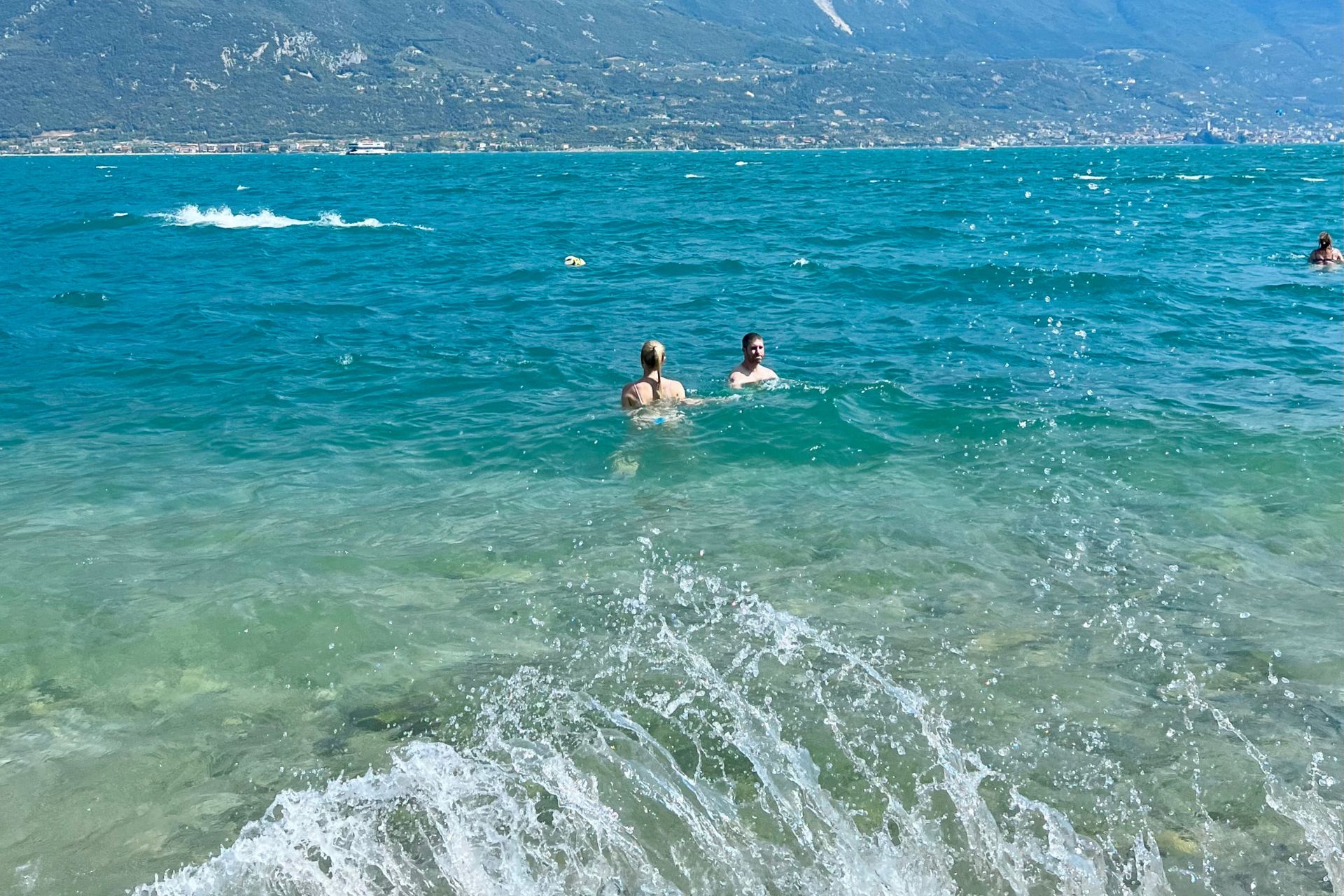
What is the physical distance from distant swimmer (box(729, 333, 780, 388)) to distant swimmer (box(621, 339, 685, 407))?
1.19 m

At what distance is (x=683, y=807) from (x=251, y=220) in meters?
40.3

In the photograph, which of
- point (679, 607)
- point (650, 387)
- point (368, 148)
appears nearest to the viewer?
point (679, 607)

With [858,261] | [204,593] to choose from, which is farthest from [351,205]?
[204,593]

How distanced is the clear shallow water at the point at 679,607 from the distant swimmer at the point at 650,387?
1.67 feet

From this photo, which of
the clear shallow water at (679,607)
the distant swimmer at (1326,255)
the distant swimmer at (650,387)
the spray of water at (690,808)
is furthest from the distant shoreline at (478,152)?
the spray of water at (690,808)

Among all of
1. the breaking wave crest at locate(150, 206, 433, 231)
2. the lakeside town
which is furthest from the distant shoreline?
the breaking wave crest at locate(150, 206, 433, 231)

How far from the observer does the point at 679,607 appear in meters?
7.21

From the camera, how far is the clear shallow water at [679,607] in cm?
489

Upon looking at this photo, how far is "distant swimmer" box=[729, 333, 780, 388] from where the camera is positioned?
12703 millimetres

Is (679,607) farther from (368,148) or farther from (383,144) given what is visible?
(383,144)

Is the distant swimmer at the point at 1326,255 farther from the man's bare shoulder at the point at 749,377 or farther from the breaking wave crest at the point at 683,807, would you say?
the breaking wave crest at the point at 683,807

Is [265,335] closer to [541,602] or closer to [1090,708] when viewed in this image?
[541,602]

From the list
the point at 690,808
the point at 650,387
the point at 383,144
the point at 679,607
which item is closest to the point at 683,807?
the point at 690,808

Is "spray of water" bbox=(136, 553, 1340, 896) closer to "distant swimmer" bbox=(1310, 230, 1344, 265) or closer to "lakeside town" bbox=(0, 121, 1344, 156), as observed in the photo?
"distant swimmer" bbox=(1310, 230, 1344, 265)
